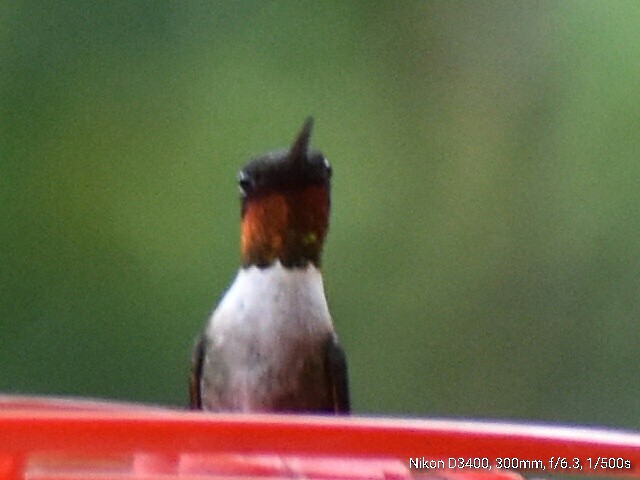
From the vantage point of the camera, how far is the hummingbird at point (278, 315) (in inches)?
24.7

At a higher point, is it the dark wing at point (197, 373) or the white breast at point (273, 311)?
the white breast at point (273, 311)

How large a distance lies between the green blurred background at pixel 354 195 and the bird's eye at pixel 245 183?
0.09 metres

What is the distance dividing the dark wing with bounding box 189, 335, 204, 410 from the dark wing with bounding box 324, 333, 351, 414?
0.10 m

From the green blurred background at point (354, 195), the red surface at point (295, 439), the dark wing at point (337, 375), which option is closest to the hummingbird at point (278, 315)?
the dark wing at point (337, 375)

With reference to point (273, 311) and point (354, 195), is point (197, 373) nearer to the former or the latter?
point (273, 311)

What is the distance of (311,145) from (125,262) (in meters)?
0.21

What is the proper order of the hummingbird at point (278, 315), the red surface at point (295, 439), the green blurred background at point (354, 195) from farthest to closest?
the green blurred background at point (354, 195), the hummingbird at point (278, 315), the red surface at point (295, 439)

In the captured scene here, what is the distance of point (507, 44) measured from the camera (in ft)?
2.72

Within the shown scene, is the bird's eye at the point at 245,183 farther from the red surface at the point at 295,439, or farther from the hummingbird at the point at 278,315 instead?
the red surface at the point at 295,439

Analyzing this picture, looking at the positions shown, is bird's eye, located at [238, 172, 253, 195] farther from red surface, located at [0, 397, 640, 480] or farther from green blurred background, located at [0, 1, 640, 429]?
red surface, located at [0, 397, 640, 480]

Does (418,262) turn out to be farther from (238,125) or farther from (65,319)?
(65,319)

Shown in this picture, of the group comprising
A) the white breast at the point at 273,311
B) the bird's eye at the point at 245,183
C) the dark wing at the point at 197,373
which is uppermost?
the bird's eye at the point at 245,183

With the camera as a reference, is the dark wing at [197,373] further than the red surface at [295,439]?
Yes

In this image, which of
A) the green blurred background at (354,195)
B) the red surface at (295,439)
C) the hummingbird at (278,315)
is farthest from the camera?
the green blurred background at (354,195)
